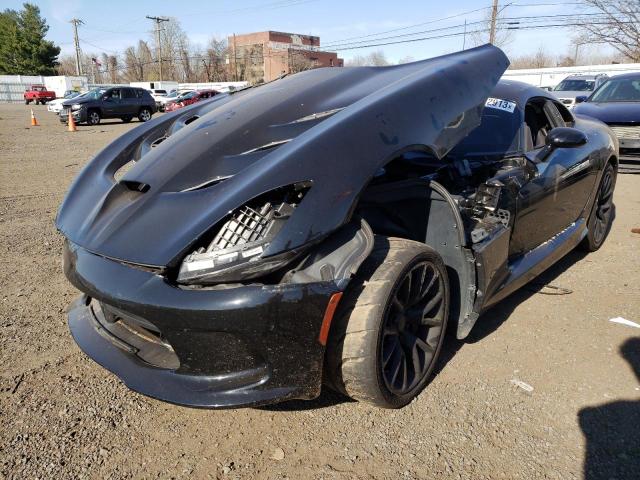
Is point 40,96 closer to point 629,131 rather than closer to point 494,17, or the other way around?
point 494,17

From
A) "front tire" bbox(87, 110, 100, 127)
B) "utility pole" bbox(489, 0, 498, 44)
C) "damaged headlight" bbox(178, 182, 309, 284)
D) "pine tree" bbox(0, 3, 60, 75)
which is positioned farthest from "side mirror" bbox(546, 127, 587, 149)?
"pine tree" bbox(0, 3, 60, 75)

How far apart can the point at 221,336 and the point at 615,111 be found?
8.54 meters

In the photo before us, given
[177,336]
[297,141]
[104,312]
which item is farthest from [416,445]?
[104,312]

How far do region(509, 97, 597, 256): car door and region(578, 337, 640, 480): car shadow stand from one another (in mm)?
1007

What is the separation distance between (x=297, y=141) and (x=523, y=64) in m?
89.0

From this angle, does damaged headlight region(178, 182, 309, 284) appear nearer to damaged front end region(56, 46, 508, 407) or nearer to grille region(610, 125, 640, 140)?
damaged front end region(56, 46, 508, 407)

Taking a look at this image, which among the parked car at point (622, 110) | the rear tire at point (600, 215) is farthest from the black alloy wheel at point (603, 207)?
the parked car at point (622, 110)

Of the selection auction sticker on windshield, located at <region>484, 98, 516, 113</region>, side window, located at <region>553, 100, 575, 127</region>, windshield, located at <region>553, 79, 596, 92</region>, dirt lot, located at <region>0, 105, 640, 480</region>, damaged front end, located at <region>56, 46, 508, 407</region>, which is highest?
windshield, located at <region>553, 79, 596, 92</region>

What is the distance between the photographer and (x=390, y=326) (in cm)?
226

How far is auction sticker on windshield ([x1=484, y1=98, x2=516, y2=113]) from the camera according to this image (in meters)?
3.44

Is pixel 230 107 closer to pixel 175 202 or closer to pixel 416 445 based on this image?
pixel 175 202

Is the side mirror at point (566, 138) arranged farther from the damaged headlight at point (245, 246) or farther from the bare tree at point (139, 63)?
the bare tree at point (139, 63)

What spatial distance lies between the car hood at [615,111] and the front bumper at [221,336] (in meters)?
7.96

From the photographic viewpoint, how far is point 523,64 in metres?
80.1
